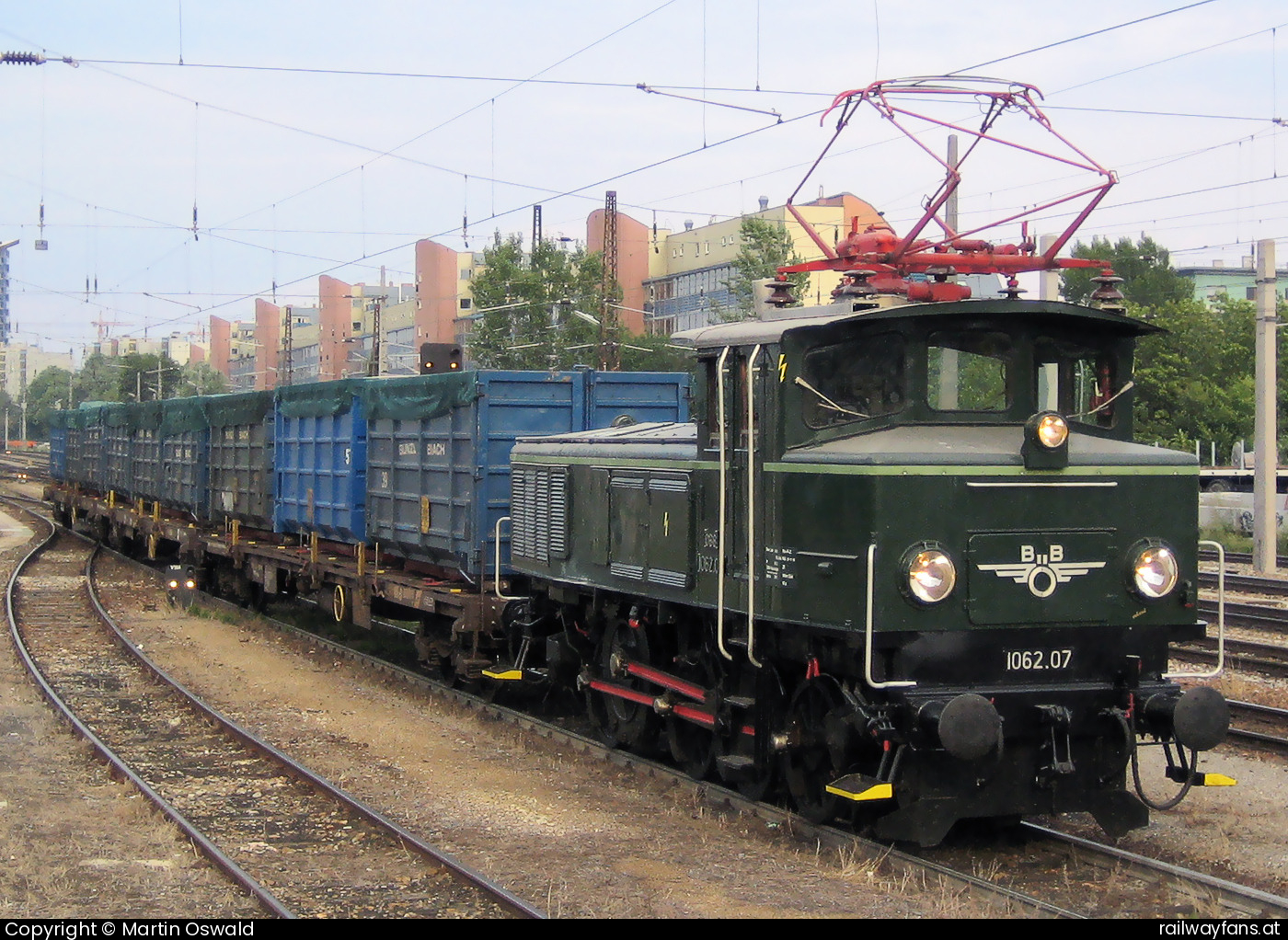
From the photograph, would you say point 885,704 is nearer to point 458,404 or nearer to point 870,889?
point 870,889

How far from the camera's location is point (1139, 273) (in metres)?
66.6

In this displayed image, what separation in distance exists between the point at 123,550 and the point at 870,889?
2920cm

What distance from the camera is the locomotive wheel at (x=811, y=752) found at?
8555 mm

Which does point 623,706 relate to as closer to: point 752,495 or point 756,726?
point 756,726

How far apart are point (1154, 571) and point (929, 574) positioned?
1500 mm

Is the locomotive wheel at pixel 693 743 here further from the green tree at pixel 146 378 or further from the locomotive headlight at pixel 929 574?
the green tree at pixel 146 378

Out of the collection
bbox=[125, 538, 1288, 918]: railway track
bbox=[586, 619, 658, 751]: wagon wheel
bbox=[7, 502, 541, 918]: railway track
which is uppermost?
bbox=[586, 619, 658, 751]: wagon wheel

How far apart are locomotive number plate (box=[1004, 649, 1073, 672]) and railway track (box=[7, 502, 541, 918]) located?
310 cm

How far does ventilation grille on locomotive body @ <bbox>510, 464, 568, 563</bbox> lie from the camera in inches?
466

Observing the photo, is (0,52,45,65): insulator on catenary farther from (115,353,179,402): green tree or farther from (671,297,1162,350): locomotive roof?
(115,353,179,402): green tree

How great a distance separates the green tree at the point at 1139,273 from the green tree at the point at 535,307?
70.4 feet

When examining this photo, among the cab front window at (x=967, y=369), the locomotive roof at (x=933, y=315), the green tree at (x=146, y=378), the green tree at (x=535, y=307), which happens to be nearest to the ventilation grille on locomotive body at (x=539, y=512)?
the locomotive roof at (x=933, y=315)

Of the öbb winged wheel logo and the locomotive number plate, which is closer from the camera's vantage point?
the öbb winged wheel logo

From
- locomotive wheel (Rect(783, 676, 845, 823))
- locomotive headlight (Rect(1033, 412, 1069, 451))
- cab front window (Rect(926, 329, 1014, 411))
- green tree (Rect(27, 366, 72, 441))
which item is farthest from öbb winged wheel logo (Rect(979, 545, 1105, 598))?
green tree (Rect(27, 366, 72, 441))
